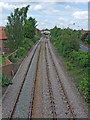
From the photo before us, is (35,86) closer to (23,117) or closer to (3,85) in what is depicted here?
(3,85)

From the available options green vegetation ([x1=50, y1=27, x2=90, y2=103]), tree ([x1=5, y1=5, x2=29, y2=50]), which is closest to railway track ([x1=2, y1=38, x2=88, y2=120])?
green vegetation ([x1=50, y1=27, x2=90, y2=103])

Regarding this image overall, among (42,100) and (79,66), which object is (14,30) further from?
(42,100)

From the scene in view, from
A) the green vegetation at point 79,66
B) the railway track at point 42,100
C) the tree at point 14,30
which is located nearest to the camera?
the railway track at point 42,100

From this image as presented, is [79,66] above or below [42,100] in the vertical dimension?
above

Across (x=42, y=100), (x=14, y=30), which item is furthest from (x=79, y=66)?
(x=14, y=30)

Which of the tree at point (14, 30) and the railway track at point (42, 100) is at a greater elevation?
the tree at point (14, 30)

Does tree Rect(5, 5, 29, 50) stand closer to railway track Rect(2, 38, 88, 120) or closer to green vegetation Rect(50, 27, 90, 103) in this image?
green vegetation Rect(50, 27, 90, 103)

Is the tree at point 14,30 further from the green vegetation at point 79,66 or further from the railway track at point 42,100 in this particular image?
the railway track at point 42,100

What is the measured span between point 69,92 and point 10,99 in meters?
5.42

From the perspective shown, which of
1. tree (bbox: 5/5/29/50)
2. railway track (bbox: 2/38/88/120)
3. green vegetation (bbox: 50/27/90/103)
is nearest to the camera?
railway track (bbox: 2/38/88/120)

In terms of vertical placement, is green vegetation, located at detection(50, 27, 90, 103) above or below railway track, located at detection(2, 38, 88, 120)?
above

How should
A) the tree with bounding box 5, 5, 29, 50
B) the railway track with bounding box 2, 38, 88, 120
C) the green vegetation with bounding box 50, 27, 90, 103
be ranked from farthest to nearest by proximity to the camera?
the tree with bounding box 5, 5, 29, 50
the green vegetation with bounding box 50, 27, 90, 103
the railway track with bounding box 2, 38, 88, 120

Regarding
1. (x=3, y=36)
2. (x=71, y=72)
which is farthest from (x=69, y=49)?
(x=3, y=36)

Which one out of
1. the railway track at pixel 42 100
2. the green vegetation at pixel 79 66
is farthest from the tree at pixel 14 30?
the railway track at pixel 42 100
